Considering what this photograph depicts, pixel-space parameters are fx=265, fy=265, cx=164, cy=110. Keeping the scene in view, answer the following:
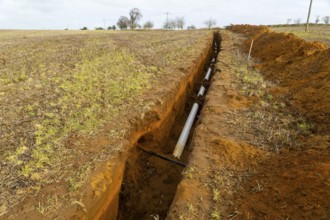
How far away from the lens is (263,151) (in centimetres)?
519

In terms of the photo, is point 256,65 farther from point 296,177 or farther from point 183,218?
point 183,218

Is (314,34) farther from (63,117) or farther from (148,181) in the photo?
(63,117)

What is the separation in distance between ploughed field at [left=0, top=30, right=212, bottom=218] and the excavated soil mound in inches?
143

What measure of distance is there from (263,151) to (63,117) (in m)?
4.49

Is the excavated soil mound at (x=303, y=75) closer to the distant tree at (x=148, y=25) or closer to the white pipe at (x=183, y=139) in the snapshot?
the white pipe at (x=183, y=139)

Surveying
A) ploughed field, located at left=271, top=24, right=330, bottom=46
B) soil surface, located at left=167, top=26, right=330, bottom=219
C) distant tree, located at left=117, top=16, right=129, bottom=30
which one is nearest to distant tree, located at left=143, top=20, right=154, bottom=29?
distant tree, located at left=117, top=16, right=129, bottom=30

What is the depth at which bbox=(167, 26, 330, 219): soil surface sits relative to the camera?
12.5 ft

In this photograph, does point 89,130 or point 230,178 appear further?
point 89,130

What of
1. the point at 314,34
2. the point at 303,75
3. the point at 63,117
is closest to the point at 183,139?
the point at 63,117

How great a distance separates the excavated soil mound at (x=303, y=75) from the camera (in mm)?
6469

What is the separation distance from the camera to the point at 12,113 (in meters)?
6.34

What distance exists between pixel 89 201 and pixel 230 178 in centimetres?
236

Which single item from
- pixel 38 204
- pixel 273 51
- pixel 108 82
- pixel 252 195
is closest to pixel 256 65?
pixel 273 51

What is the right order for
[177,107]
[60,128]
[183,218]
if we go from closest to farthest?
[183,218] → [60,128] → [177,107]
